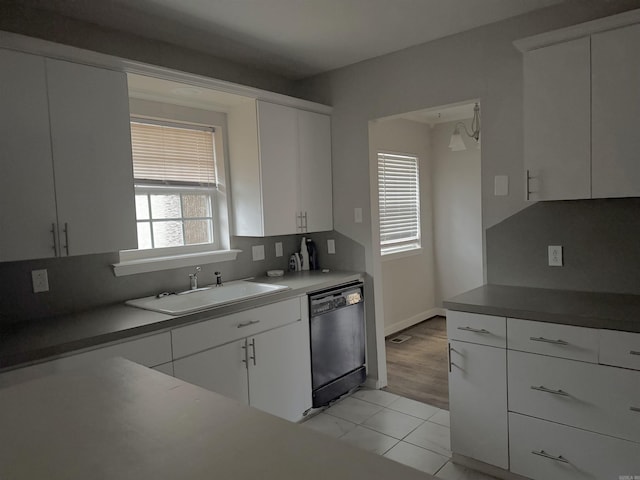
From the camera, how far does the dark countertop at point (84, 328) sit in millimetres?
1787

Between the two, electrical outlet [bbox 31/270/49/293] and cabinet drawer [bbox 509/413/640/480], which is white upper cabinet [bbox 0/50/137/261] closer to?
electrical outlet [bbox 31/270/49/293]

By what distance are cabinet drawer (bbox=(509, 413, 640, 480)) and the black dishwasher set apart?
131 centimetres

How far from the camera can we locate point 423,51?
306cm

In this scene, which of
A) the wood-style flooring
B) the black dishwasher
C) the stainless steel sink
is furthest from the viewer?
the wood-style flooring

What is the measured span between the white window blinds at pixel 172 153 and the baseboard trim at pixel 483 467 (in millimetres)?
2441

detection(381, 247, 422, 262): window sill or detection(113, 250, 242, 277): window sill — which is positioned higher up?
detection(113, 250, 242, 277): window sill

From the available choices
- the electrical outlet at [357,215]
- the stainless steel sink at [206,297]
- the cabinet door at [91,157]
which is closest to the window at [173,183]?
the stainless steel sink at [206,297]

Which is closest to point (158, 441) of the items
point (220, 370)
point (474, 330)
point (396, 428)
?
point (220, 370)

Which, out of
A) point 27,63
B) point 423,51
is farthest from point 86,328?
point 423,51

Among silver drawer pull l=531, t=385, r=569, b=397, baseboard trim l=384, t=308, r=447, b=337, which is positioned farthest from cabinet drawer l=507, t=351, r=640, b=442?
baseboard trim l=384, t=308, r=447, b=337

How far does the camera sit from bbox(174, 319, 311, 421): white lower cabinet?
7.77 ft

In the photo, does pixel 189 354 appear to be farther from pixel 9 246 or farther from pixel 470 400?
pixel 470 400

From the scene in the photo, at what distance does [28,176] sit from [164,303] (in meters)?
1.02

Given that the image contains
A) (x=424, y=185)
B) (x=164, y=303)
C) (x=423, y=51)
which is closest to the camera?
(x=164, y=303)
